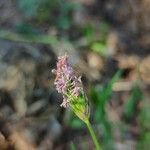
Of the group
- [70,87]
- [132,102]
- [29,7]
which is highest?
[70,87]

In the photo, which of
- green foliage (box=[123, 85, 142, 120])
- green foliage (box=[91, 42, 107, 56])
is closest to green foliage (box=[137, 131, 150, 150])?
green foliage (box=[123, 85, 142, 120])

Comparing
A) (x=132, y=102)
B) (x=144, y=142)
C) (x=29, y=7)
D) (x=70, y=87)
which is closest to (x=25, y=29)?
(x=29, y=7)

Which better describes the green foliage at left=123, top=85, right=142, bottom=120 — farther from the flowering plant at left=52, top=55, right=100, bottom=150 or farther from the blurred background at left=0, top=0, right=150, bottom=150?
the flowering plant at left=52, top=55, right=100, bottom=150

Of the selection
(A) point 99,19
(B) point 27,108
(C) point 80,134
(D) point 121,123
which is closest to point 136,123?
(D) point 121,123

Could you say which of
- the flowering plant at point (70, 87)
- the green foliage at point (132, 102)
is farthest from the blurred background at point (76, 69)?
the flowering plant at point (70, 87)

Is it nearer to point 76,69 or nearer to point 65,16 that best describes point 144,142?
point 76,69

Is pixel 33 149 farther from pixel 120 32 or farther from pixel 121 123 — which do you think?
pixel 120 32

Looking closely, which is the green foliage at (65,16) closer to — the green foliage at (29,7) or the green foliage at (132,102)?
the green foliage at (29,7)
